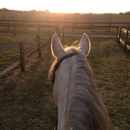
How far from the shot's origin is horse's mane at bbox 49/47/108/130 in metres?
0.79

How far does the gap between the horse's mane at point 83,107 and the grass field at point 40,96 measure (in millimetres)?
2391

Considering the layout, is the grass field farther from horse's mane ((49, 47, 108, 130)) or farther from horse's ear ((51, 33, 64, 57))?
horse's mane ((49, 47, 108, 130))

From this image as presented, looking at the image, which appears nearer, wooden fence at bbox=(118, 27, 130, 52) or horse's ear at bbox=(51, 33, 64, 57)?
horse's ear at bbox=(51, 33, 64, 57)

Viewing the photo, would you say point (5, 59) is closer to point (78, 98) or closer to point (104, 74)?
point (104, 74)

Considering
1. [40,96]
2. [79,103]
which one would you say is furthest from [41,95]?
[79,103]

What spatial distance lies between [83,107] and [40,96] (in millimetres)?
3488

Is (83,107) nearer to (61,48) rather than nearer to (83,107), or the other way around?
(83,107)

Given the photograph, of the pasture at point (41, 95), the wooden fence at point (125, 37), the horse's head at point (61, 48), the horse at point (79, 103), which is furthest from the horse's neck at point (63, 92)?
the wooden fence at point (125, 37)

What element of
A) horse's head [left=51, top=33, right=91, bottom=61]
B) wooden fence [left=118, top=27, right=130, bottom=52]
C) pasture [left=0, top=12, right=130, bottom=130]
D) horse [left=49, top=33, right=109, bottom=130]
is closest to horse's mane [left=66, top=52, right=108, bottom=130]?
horse [left=49, top=33, right=109, bottom=130]

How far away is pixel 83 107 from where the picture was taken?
0.85 meters

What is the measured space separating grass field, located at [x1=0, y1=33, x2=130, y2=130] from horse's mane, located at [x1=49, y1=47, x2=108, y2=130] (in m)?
2.39

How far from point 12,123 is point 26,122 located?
0.25 metres

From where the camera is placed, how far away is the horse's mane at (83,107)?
0.79 m

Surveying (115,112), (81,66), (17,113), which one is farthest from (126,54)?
(81,66)
